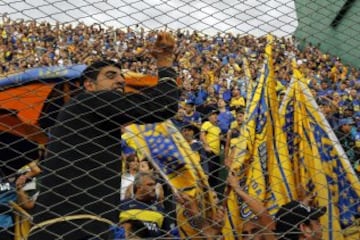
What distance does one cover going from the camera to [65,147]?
230cm

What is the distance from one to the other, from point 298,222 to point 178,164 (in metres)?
0.76

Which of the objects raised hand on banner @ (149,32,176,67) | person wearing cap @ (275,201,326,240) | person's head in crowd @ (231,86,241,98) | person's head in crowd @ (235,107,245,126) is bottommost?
person's head in crowd @ (231,86,241,98)

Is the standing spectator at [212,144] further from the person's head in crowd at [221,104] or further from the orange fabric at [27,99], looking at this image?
the orange fabric at [27,99]

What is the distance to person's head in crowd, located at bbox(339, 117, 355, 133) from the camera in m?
4.26

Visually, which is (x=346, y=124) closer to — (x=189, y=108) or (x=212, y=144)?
(x=212, y=144)

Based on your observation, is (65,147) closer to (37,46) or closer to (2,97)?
(2,97)

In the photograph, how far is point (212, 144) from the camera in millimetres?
4273

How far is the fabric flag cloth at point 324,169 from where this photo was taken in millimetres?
3373

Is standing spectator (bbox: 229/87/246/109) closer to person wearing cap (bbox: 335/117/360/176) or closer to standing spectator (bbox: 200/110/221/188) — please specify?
standing spectator (bbox: 200/110/221/188)

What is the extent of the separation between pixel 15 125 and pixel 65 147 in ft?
2.09

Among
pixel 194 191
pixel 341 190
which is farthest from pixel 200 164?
pixel 341 190

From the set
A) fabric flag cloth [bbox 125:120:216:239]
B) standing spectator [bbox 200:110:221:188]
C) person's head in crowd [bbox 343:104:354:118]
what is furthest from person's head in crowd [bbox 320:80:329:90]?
fabric flag cloth [bbox 125:120:216:239]

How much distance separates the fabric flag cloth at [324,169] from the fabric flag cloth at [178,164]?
54 centimetres

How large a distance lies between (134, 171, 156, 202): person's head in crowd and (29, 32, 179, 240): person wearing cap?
916mm
